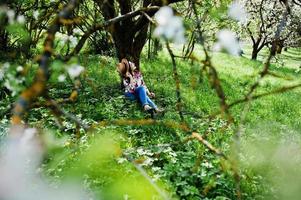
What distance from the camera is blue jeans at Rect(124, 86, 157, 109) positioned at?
10540 millimetres

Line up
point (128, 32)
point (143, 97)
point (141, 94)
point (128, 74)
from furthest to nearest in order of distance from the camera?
point (128, 32)
point (128, 74)
point (141, 94)
point (143, 97)

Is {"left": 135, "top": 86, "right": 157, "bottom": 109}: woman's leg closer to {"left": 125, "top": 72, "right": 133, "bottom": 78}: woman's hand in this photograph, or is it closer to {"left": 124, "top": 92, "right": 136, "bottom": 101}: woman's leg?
{"left": 124, "top": 92, "right": 136, "bottom": 101}: woman's leg

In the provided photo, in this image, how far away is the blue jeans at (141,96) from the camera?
34.6 feet

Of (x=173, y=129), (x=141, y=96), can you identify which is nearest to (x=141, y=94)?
(x=141, y=96)

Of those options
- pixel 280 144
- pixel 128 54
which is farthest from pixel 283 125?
pixel 128 54

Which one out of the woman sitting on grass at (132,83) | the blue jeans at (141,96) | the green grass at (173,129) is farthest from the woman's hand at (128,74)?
the green grass at (173,129)

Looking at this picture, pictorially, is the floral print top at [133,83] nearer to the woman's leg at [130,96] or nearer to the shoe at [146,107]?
the woman's leg at [130,96]

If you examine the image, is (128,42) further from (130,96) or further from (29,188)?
(29,188)

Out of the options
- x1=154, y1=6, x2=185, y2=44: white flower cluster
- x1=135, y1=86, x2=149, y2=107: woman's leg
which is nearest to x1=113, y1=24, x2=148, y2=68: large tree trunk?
x1=135, y1=86, x2=149, y2=107: woman's leg

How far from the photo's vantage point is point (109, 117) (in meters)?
9.49

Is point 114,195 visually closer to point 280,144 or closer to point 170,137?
point 170,137

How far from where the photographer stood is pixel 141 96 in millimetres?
10641

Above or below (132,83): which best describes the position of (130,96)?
Result: below

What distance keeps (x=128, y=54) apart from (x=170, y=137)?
183 inches
